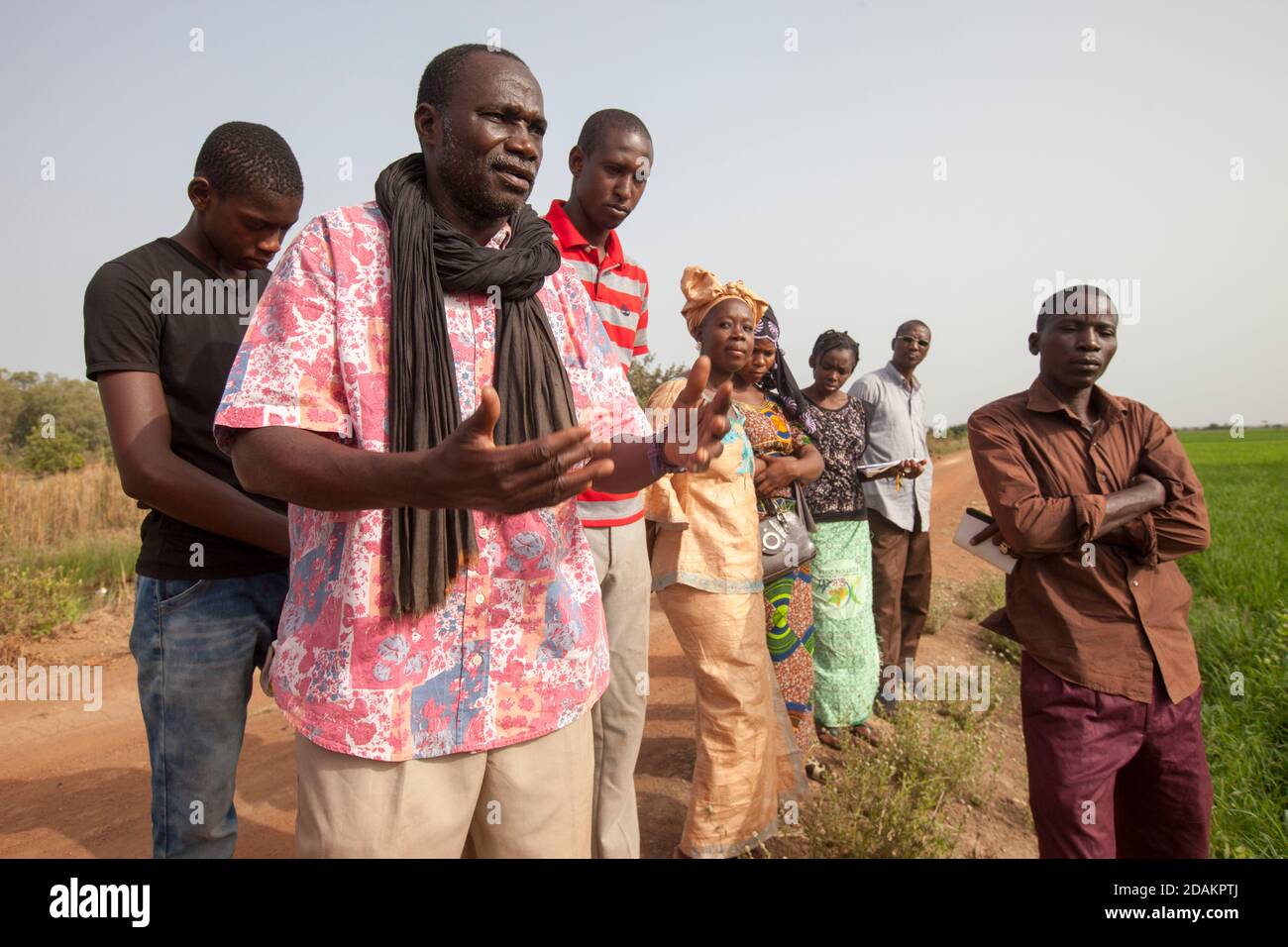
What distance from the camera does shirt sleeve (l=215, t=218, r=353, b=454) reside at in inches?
53.1

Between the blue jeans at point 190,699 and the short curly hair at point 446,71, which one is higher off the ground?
the short curly hair at point 446,71

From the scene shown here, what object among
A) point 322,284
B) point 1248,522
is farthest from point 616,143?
point 1248,522

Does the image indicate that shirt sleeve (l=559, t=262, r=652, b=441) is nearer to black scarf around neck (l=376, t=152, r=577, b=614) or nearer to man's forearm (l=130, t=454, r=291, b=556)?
Answer: black scarf around neck (l=376, t=152, r=577, b=614)

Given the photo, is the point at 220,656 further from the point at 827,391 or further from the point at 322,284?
the point at 827,391

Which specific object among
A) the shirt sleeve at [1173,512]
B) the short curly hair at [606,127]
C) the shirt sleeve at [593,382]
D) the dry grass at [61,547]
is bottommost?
the dry grass at [61,547]

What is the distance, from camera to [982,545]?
2.94m

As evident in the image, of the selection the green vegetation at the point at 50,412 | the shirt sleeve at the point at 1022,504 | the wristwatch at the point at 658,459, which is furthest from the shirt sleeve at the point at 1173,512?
the green vegetation at the point at 50,412

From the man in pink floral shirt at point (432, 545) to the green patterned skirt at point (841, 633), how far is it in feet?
9.58

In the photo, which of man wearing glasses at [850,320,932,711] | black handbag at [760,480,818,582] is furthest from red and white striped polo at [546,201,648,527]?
man wearing glasses at [850,320,932,711]

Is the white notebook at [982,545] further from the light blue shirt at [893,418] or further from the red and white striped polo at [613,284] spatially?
the light blue shirt at [893,418]

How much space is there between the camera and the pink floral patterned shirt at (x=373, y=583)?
1.41 metres

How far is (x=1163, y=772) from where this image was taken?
2.57 metres

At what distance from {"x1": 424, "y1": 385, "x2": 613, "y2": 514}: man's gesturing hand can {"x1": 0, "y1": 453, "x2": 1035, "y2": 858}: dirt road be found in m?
2.71
